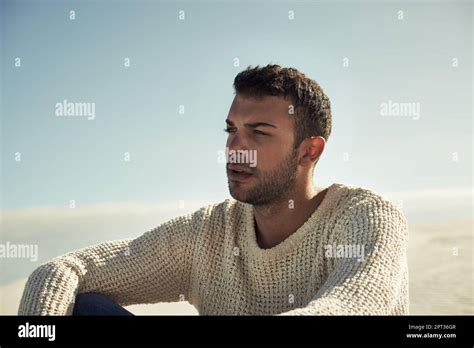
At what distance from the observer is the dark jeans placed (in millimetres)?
2334

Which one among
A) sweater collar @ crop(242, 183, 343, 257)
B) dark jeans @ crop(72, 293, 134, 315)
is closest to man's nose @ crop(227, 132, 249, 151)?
sweater collar @ crop(242, 183, 343, 257)

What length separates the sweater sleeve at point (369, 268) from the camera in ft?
6.35

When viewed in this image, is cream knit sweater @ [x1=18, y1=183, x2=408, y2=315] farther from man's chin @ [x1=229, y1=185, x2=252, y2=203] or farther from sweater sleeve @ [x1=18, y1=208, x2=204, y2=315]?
man's chin @ [x1=229, y1=185, x2=252, y2=203]

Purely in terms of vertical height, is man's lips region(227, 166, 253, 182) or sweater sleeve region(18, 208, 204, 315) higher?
man's lips region(227, 166, 253, 182)

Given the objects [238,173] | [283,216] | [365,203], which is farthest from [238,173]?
[365,203]

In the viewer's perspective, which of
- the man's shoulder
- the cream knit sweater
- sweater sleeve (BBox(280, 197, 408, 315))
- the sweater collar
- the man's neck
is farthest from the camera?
the man's neck

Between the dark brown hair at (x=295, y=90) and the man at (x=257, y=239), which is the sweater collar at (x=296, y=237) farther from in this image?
the dark brown hair at (x=295, y=90)

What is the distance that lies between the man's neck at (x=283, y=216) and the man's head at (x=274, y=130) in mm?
43

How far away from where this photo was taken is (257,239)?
2.59 m

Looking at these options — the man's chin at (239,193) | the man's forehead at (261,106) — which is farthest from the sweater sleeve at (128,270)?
the man's forehead at (261,106)
